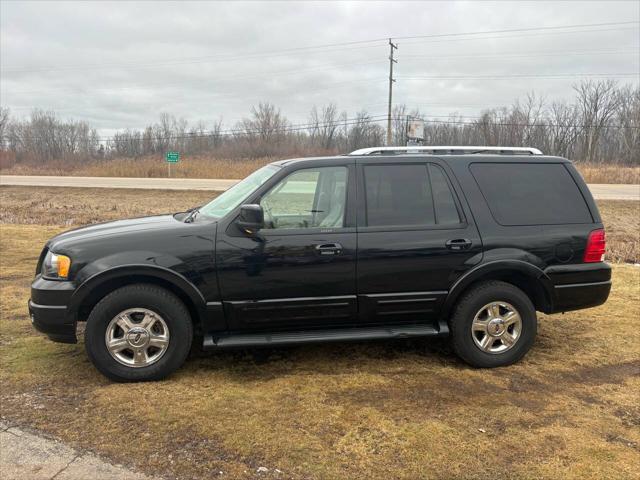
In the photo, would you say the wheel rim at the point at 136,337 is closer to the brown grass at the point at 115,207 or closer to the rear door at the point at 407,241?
the rear door at the point at 407,241

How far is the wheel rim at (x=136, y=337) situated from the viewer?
3.76 meters

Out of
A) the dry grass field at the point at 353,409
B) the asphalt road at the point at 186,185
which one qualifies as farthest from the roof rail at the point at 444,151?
the asphalt road at the point at 186,185

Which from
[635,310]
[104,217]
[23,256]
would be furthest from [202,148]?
[635,310]

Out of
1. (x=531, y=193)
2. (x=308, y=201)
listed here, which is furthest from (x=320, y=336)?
(x=531, y=193)

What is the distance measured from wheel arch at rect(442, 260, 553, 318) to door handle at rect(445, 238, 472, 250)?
20 centimetres

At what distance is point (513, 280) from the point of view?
4348 millimetres

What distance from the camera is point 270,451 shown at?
2.92 metres

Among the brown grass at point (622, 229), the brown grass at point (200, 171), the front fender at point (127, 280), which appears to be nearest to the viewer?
the front fender at point (127, 280)

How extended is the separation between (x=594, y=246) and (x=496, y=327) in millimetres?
1110

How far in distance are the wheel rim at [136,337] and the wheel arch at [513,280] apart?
2.30m

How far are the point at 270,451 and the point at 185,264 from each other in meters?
1.54

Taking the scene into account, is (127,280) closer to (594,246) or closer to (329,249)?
(329,249)

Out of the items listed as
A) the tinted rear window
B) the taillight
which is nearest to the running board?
the tinted rear window

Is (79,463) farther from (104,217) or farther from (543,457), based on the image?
(104,217)
